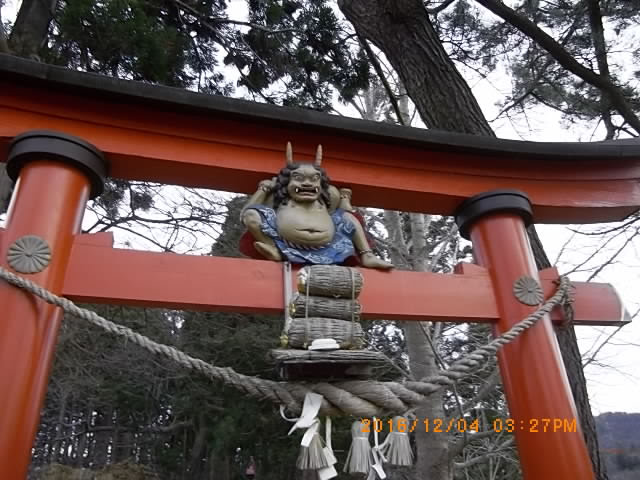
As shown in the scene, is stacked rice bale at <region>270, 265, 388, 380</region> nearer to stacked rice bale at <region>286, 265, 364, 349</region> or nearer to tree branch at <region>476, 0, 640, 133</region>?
stacked rice bale at <region>286, 265, 364, 349</region>

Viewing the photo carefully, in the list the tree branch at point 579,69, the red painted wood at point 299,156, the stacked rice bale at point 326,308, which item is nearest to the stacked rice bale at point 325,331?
the stacked rice bale at point 326,308

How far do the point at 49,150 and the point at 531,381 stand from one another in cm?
180

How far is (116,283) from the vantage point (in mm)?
1495

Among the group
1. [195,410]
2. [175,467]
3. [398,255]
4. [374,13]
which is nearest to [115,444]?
[175,467]

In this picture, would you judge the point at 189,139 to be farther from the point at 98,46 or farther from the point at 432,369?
the point at 432,369

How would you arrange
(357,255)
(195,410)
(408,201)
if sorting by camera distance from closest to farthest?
(357,255)
(408,201)
(195,410)

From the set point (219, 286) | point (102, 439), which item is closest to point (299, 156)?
point (219, 286)

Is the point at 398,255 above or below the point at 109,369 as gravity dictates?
above

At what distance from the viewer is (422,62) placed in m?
3.21

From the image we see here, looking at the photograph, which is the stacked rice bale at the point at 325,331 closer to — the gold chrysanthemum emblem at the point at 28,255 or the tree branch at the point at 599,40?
the gold chrysanthemum emblem at the point at 28,255

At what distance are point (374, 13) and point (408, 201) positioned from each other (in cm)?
187

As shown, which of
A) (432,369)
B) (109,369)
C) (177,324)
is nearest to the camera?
(432,369)

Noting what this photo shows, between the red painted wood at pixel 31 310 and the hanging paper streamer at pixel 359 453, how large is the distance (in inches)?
33.7

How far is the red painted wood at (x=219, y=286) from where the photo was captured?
59.0 inches
